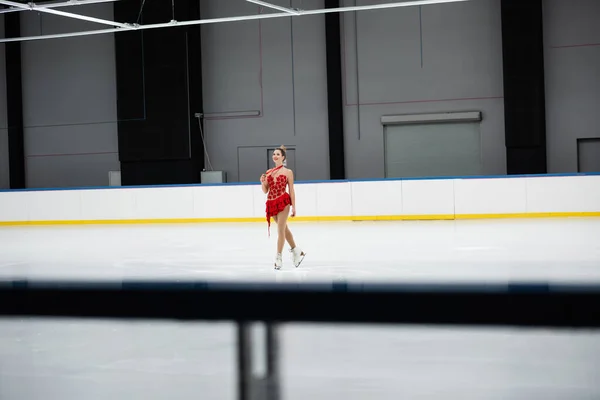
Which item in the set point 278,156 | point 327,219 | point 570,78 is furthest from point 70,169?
point 278,156

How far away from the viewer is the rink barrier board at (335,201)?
610 inches

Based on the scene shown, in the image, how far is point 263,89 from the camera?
67.7ft

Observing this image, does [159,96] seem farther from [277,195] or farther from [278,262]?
[278,262]

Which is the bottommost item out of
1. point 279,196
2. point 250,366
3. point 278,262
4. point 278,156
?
point 278,262

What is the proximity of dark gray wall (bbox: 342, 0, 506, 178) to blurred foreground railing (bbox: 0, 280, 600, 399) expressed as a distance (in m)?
17.9

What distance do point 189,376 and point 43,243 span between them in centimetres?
966

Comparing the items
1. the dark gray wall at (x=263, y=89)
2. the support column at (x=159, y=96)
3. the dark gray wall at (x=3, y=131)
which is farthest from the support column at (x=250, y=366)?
the dark gray wall at (x=3, y=131)

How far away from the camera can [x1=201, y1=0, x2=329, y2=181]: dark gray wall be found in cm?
2009

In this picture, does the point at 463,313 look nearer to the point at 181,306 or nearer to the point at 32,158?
the point at 181,306

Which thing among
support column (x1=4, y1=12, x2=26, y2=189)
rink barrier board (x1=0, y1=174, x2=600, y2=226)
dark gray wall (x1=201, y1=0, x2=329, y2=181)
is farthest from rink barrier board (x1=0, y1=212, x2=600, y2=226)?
support column (x1=4, y1=12, x2=26, y2=189)

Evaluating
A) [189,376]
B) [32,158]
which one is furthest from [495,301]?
[32,158]

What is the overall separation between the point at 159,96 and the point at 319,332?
1908 cm

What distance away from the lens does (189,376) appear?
12.3 feet

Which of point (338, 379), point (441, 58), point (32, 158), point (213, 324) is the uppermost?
point (441, 58)
